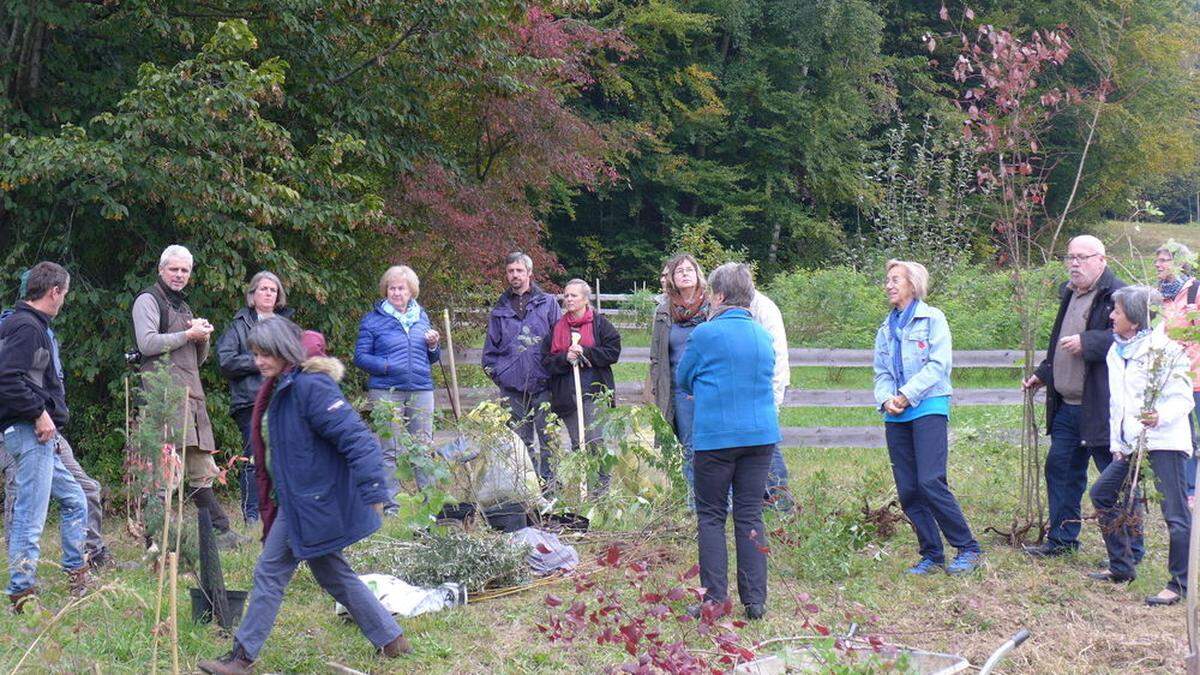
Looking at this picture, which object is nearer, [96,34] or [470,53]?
[96,34]

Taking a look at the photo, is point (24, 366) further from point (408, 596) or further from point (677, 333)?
point (677, 333)

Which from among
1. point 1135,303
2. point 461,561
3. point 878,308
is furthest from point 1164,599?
point 878,308

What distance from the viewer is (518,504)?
7.04 meters

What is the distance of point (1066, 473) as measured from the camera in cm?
693

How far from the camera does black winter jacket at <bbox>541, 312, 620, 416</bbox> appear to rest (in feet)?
26.5

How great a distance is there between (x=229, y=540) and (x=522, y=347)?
232cm

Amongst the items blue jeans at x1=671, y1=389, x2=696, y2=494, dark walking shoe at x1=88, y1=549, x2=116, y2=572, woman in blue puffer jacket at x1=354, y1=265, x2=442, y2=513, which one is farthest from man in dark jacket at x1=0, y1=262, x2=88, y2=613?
blue jeans at x1=671, y1=389, x2=696, y2=494

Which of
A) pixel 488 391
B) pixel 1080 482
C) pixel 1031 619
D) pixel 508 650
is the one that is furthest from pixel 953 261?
pixel 508 650

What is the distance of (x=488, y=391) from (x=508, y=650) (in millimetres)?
5737

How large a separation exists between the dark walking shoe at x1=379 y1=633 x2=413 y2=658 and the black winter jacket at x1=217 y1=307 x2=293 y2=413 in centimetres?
276

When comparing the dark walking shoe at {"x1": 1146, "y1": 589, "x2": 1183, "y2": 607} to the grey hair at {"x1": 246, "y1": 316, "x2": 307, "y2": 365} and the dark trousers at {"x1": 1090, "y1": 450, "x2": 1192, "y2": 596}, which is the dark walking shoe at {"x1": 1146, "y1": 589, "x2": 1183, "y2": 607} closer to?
the dark trousers at {"x1": 1090, "y1": 450, "x2": 1192, "y2": 596}

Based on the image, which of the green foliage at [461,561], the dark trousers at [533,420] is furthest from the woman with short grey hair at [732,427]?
the dark trousers at [533,420]

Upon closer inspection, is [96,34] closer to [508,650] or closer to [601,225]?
[508,650]

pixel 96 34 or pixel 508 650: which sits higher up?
pixel 96 34
